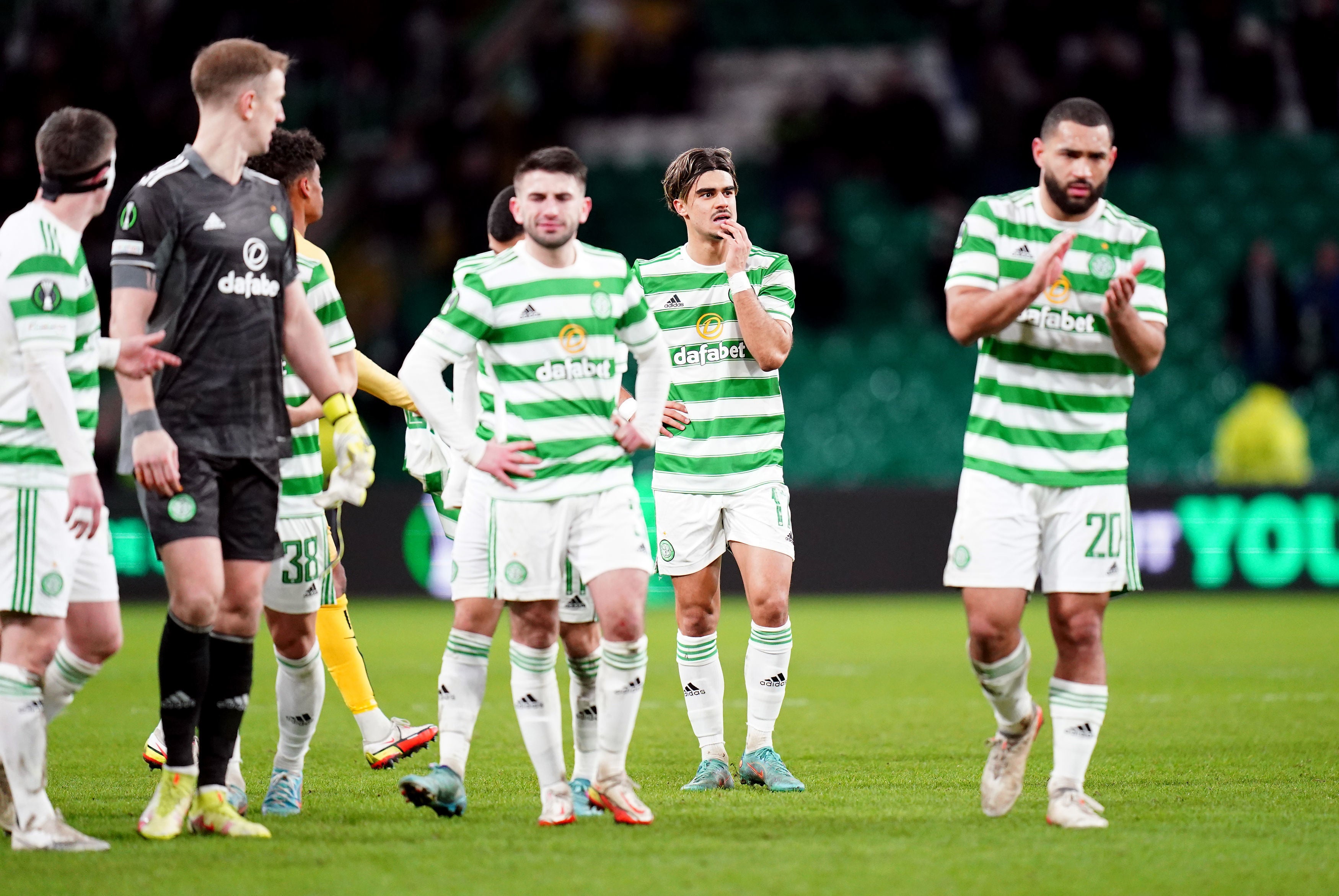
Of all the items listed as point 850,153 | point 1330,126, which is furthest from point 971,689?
point 1330,126

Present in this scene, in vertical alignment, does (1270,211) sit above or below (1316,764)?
above

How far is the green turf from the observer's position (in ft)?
14.3

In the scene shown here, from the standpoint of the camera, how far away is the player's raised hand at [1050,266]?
16.3 feet

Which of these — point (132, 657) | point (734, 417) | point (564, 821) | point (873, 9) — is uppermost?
point (873, 9)

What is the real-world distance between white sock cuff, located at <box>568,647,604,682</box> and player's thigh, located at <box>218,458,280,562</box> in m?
1.07

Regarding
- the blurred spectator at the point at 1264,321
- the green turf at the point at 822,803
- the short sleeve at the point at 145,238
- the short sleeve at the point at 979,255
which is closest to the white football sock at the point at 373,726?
the green turf at the point at 822,803

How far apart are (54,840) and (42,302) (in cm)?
158

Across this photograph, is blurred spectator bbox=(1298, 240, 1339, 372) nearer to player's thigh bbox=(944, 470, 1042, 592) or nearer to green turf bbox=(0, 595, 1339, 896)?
green turf bbox=(0, 595, 1339, 896)

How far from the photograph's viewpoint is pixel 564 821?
5180 millimetres

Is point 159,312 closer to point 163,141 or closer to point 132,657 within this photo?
point 132,657

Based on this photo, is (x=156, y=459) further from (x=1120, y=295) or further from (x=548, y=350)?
(x=1120, y=295)

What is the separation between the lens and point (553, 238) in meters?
5.11

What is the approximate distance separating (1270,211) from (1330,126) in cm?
144

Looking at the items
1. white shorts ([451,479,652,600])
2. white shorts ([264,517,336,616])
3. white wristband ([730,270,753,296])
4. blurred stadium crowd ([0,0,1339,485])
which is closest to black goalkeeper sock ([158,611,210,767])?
white shorts ([264,517,336,616])
